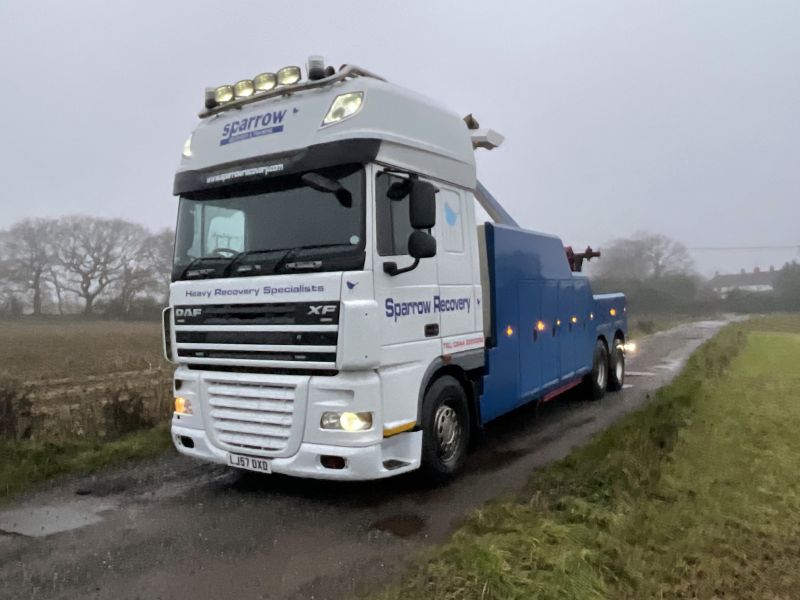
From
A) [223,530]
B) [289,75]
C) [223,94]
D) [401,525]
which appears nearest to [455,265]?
[289,75]

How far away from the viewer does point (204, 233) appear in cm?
521

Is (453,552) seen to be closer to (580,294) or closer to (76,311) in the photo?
(580,294)

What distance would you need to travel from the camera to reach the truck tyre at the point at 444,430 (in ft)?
17.0

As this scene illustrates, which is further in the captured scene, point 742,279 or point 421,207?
point 742,279

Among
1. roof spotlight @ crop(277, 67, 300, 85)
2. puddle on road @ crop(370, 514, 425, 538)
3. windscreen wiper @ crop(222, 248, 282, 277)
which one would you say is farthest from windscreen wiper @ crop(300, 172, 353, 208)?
puddle on road @ crop(370, 514, 425, 538)

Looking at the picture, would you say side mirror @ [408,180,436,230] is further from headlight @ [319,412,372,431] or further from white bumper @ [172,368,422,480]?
headlight @ [319,412,372,431]

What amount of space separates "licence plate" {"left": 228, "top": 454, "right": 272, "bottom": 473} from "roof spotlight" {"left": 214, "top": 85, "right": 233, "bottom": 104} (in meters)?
3.09

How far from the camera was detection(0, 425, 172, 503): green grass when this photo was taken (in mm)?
5676

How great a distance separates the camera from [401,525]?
463 centimetres

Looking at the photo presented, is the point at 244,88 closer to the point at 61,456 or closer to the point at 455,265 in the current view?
the point at 455,265

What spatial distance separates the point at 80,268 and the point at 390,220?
5309cm

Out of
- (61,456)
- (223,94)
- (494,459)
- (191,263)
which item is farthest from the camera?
(494,459)

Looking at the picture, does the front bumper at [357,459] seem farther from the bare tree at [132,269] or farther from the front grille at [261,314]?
the bare tree at [132,269]

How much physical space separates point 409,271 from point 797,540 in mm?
3237
